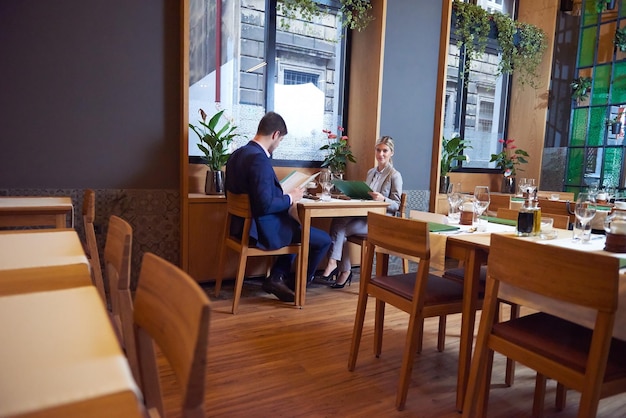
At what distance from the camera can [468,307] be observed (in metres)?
1.92

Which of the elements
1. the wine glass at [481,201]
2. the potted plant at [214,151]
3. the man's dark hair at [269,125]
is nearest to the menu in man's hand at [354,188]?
the man's dark hair at [269,125]

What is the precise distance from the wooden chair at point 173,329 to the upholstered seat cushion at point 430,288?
4.16 feet

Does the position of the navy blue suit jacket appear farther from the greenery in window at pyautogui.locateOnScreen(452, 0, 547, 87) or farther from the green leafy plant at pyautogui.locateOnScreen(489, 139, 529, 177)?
the green leafy plant at pyautogui.locateOnScreen(489, 139, 529, 177)

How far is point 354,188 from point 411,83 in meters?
1.50

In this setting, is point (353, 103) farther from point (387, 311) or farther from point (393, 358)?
point (393, 358)

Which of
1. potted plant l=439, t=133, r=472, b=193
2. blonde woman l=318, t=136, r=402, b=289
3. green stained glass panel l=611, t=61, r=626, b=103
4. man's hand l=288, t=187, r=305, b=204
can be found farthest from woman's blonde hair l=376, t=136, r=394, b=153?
green stained glass panel l=611, t=61, r=626, b=103

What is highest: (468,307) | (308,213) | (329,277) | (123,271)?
(123,271)

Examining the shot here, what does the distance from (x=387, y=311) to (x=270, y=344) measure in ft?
3.39

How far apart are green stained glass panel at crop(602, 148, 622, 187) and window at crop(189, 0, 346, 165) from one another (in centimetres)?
333

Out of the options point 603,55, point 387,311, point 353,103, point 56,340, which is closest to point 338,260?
point 387,311

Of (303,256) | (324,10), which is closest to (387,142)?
(303,256)

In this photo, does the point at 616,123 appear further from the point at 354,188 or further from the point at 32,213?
the point at 32,213

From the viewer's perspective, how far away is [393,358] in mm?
2414

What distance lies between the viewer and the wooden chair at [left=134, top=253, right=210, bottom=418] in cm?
68
